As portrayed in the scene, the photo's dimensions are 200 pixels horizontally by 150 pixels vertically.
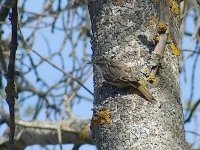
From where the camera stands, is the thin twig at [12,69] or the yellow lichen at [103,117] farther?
the thin twig at [12,69]

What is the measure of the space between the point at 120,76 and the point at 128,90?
0.08ft

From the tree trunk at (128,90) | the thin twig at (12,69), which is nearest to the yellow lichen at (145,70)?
the tree trunk at (128,90)

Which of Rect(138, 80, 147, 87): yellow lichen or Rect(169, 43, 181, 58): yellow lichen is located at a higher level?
Rect(169, 43, 181, 58): yellow lichen

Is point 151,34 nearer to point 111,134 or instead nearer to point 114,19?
point 114,19

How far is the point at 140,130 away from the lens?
0.90 meters

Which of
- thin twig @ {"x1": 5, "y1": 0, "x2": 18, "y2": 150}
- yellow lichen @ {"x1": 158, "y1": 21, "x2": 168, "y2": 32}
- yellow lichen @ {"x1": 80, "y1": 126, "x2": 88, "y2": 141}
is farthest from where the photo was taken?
yellow lichen @ {"x1": 80, "y1": 126, "x2": 88, "y2": 141}

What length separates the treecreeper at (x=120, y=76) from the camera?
0.93 metres

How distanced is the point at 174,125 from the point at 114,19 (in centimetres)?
21

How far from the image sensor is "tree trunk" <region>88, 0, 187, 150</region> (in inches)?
35.7

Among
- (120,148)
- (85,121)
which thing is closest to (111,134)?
(120,148)

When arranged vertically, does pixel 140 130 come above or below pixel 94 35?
below

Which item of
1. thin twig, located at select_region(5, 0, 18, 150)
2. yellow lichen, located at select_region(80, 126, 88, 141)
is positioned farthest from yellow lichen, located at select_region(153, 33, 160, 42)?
yellow lichen, located at select_region(80, 126, 88, 141)

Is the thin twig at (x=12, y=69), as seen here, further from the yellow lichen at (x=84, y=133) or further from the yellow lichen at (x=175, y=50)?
the yellow lichen at (x=84, y=133)

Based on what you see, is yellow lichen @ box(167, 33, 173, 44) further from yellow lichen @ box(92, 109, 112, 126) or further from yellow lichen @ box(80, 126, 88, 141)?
yellow lichen @ box(80, 126, 88, 141)
